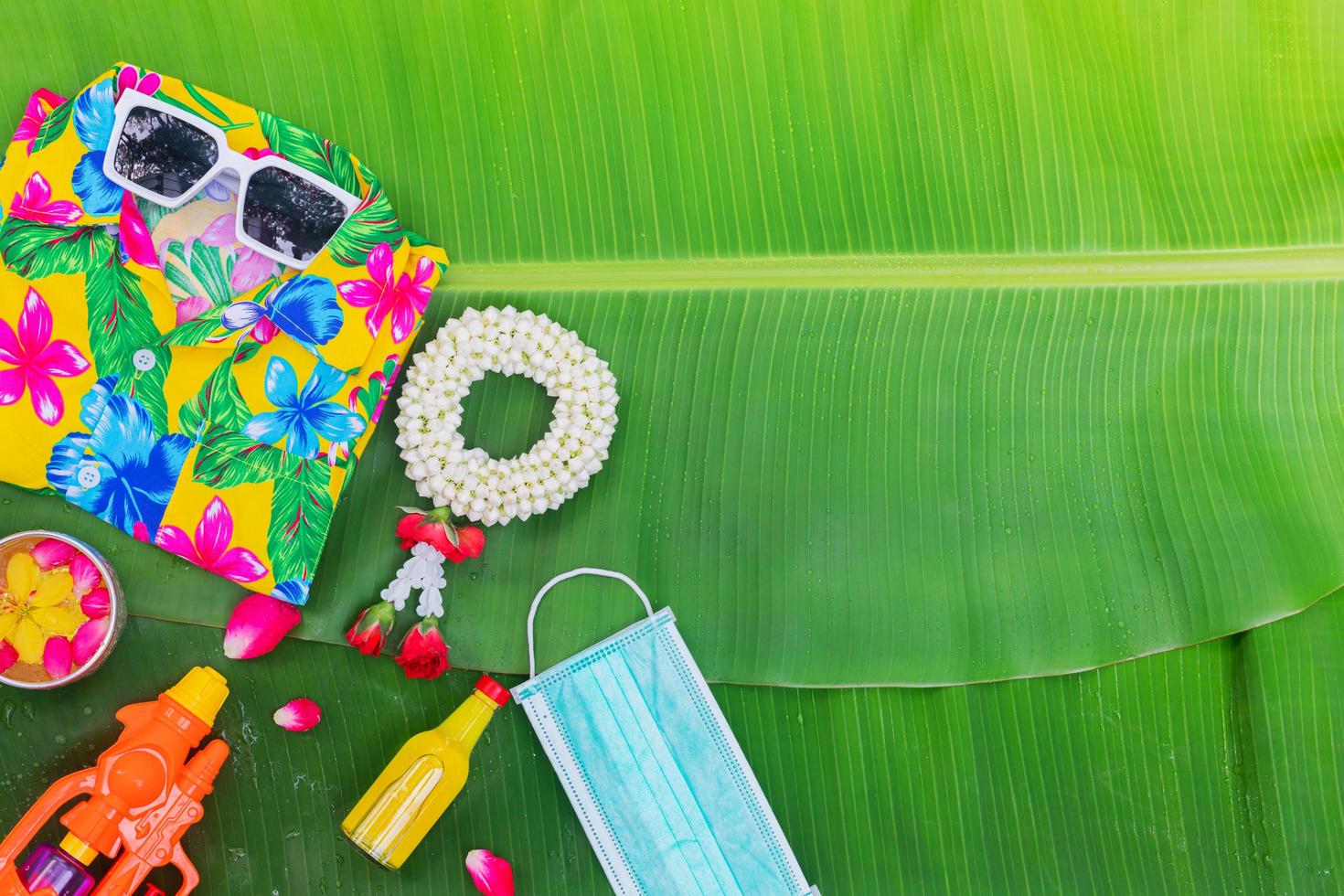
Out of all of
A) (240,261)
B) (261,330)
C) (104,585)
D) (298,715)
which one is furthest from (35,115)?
(298,715)

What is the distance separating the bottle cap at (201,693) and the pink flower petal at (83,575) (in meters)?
0.18

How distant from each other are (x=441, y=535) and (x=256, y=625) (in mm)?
286

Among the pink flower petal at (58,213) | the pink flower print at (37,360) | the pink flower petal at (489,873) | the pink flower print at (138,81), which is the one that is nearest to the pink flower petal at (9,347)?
the pink flower print at (37,360)

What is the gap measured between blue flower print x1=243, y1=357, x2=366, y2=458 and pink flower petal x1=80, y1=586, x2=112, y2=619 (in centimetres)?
31

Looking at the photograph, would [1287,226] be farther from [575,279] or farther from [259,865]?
[259,865]

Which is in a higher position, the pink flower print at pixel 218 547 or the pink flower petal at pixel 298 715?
the pink flower print at pixel 218 547

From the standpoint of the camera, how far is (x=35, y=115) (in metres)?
1.03

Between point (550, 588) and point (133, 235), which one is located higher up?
point (133, 235)

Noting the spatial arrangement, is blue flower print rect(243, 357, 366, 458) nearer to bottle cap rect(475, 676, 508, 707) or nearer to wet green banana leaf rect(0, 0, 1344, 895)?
wet green banana leaf rect(0, 0, 1344, 895)

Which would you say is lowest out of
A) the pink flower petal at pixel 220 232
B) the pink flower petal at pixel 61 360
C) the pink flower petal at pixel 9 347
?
the pink flower petal at pixel 61 360

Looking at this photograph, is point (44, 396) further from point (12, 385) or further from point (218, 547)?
point (218, 547)

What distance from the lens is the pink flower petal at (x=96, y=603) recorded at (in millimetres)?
1057

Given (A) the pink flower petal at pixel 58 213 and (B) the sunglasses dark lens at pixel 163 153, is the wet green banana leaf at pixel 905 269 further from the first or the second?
(A) the pink flower petal at pixel 58 213

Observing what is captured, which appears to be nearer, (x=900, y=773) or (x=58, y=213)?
(x=58, y=213)
